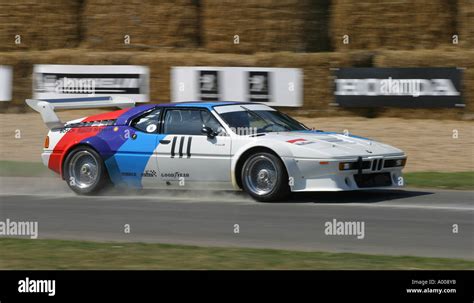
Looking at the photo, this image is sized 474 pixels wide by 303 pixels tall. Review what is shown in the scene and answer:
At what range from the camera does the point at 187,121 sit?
12.4 metres

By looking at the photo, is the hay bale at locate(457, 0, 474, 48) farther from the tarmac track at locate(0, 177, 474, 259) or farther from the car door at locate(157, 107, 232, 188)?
the car door at locate(157, 107, 232, 188)

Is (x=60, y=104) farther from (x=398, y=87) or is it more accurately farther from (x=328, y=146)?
(x=398, y=87)

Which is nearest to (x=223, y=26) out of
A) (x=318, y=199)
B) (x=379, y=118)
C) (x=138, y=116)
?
(x=379, y=118)

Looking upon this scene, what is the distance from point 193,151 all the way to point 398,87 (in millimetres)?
6945

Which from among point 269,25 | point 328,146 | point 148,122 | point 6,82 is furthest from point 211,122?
point 6,82

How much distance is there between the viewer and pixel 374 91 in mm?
18094

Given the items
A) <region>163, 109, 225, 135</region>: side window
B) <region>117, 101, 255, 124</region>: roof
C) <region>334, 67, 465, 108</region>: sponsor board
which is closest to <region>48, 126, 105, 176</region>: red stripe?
<region>117, 101, 255, 124</region>: roof

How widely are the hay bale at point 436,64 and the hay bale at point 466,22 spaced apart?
438 millimetres

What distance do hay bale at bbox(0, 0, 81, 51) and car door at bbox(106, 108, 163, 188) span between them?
29.1 feet
